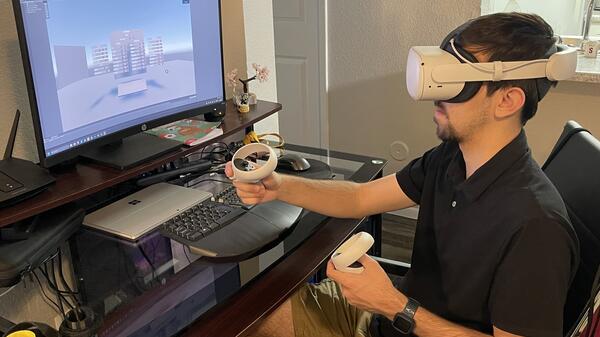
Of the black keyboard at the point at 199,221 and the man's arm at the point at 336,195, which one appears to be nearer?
the black keyboard at the point at 199,221

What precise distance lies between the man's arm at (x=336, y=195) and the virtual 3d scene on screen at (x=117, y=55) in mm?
363

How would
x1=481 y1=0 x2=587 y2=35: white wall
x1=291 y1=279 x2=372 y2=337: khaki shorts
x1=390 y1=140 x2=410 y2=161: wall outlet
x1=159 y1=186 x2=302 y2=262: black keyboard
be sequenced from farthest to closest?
1. x1=390 y1=140 x2=410 y2=161: wall outlet
2. x1=481 y1=0 x2=587 y2=35: white wall
3. x1=291 y1=279 x2=372 y2=337: khaki shorts
4. x1=159 y1=186 x2=302 y2=262: black keyboard

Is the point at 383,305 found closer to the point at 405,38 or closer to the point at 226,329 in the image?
the point at 226,329

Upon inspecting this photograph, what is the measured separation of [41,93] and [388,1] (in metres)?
1.95

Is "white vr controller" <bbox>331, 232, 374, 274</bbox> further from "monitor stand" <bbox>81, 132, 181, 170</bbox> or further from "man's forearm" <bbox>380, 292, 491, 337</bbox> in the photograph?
"monitor stand" <bbox>81, 132, 181, 170</bbox>

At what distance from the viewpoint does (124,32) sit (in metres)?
1.28

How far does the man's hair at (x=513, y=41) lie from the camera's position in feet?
3.57

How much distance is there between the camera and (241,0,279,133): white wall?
6.12 ft

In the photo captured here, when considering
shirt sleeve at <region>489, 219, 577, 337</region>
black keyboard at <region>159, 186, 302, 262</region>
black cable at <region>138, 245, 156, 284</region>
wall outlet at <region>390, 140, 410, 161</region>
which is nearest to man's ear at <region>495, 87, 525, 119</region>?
shirt sleeve at <region>489, 219, 577, 337</region>

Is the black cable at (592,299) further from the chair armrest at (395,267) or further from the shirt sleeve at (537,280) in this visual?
the chair armrest at (395,267)

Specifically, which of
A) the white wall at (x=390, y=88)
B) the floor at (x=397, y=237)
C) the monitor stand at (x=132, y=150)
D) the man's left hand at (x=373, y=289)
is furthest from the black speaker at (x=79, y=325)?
the white wall at (x=390, y=88)

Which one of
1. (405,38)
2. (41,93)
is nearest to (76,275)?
(41,93)

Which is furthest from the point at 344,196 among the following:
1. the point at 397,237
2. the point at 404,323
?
the point at 397,237

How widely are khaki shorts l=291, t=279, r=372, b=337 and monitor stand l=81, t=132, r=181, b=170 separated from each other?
0.48m
